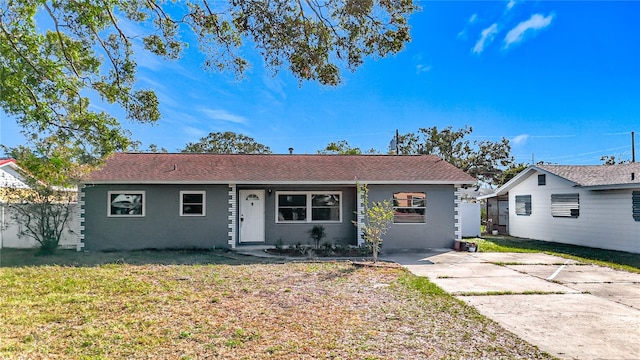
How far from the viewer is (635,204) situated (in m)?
12.4

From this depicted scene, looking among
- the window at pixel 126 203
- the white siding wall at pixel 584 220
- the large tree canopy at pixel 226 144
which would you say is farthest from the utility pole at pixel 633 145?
the window at pixel 126 203

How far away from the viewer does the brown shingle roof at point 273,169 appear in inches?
507

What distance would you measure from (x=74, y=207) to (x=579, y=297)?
14.0m

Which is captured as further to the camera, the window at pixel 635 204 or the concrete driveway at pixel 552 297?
the window at pixel 635 204

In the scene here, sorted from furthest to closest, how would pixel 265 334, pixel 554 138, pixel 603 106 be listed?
pixel 554 138 < pixel 603 106 < pixel 265 334

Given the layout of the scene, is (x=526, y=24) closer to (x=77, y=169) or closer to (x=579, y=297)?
(x=579, y=297)

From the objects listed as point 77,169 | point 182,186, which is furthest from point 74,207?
point 182,186

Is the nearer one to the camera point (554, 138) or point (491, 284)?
point (491, 284)

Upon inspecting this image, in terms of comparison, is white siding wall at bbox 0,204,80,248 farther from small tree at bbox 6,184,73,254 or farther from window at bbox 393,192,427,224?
window at bbox 393,192,427,224

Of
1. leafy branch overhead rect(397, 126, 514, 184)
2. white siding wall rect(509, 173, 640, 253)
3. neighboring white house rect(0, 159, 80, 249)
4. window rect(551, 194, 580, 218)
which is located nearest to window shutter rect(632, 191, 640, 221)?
white siding wall rect(509, 173, 640, 253)

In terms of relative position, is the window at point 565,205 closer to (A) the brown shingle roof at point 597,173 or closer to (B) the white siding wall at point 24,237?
(A) the brown shingle roof at point 597,173

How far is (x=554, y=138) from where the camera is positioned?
121 feet

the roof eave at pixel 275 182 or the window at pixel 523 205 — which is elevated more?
the roof eave at pixel 275 182

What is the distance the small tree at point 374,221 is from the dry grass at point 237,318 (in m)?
2.12
